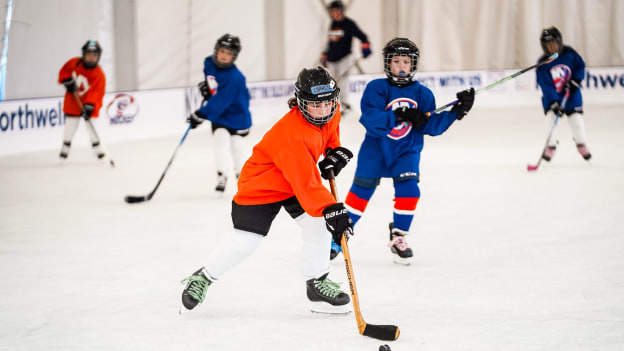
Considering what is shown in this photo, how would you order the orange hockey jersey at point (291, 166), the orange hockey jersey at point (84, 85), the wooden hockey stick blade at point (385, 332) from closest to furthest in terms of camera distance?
the wooden hockey stick blade at point (385, 332), the orange hockey jersey at point (291, 166), the orange hockey jersey at point (84, 85)

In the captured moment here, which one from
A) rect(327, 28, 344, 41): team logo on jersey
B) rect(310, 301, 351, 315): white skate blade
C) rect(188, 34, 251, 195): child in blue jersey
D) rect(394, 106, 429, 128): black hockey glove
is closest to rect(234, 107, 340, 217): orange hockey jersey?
rect(310, 301, 351, 315): white skate blade

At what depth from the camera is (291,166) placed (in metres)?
2.89

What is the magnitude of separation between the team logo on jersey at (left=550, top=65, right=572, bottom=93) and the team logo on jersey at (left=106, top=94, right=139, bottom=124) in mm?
4655

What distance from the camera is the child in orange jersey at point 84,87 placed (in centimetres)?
707

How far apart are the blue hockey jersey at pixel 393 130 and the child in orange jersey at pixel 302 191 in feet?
2.24

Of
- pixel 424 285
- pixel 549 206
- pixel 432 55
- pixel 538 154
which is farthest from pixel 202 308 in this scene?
pixel 432 55

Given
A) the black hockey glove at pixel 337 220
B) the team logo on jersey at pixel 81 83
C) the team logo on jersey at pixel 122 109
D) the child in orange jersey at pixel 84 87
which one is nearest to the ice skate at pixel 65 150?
the child in orange jersey at pixel 84 87

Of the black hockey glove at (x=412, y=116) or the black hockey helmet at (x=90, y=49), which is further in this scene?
the black hockey helmet at (x=90, y=49)

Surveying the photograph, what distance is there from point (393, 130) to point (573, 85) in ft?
10.5

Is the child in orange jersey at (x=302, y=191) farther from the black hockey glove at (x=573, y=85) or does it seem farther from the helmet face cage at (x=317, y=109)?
the black hockey glove at (x=573, y=85)

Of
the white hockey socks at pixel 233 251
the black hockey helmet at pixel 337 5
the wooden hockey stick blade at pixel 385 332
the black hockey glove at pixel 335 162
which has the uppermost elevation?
the black hockey helmet at pixel 337 5

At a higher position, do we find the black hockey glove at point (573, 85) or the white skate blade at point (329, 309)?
the black hockey glove at point (573, 85)

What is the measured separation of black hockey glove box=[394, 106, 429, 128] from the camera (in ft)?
12.2

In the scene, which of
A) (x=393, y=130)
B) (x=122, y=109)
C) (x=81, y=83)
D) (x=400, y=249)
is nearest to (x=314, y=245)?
(x=400, y=249)
